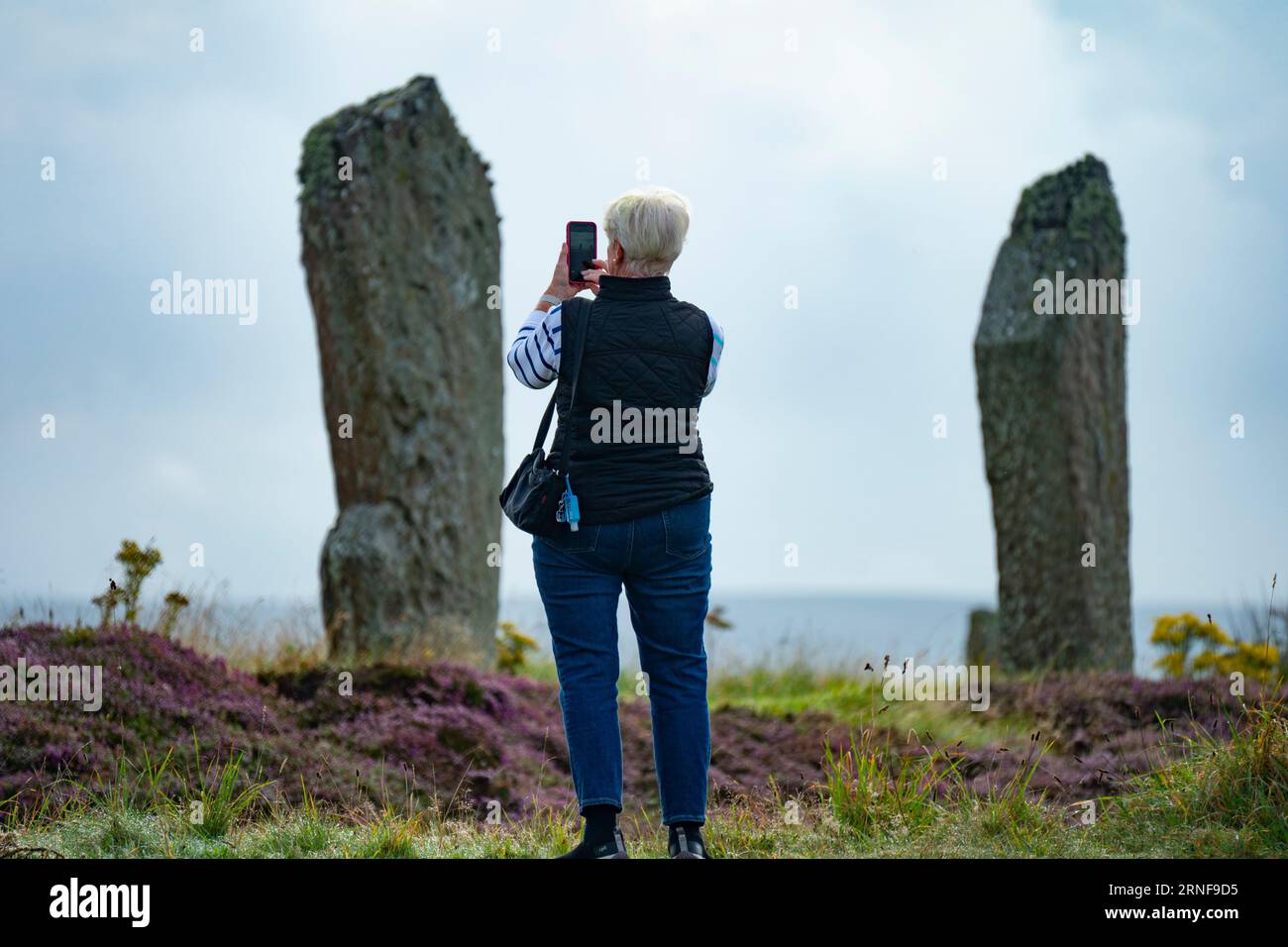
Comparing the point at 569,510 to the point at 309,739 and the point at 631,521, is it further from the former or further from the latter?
the point at 309,739

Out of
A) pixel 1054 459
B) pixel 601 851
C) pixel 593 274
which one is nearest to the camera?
→ pixel 601 851

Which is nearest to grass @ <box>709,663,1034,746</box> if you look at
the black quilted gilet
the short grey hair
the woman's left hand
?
the black quilted gilet

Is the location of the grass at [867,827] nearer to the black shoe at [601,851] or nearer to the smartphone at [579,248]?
the black shoe at [601,851]

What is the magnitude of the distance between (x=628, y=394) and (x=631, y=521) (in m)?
0.42

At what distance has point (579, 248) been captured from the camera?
464 cm

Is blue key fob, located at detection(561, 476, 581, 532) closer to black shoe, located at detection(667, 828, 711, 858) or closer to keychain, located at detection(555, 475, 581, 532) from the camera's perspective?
keychain, located at detection(555, 475, 581, 532)

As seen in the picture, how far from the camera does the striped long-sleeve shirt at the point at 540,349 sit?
4363 mm

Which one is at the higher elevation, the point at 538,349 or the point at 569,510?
the point at 538,349

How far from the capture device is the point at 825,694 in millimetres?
11023

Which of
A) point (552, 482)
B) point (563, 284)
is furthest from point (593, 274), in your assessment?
point (552, 482)

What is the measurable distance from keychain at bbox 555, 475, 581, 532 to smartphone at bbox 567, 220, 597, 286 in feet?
2.62

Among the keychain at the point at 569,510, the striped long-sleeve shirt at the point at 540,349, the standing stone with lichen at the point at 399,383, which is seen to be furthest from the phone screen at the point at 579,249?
the standing stone with lichen at the point at 399,383

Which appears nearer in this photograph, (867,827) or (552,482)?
(552,482)

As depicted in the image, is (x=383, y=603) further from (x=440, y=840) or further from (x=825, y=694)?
(x=440, y=840)
